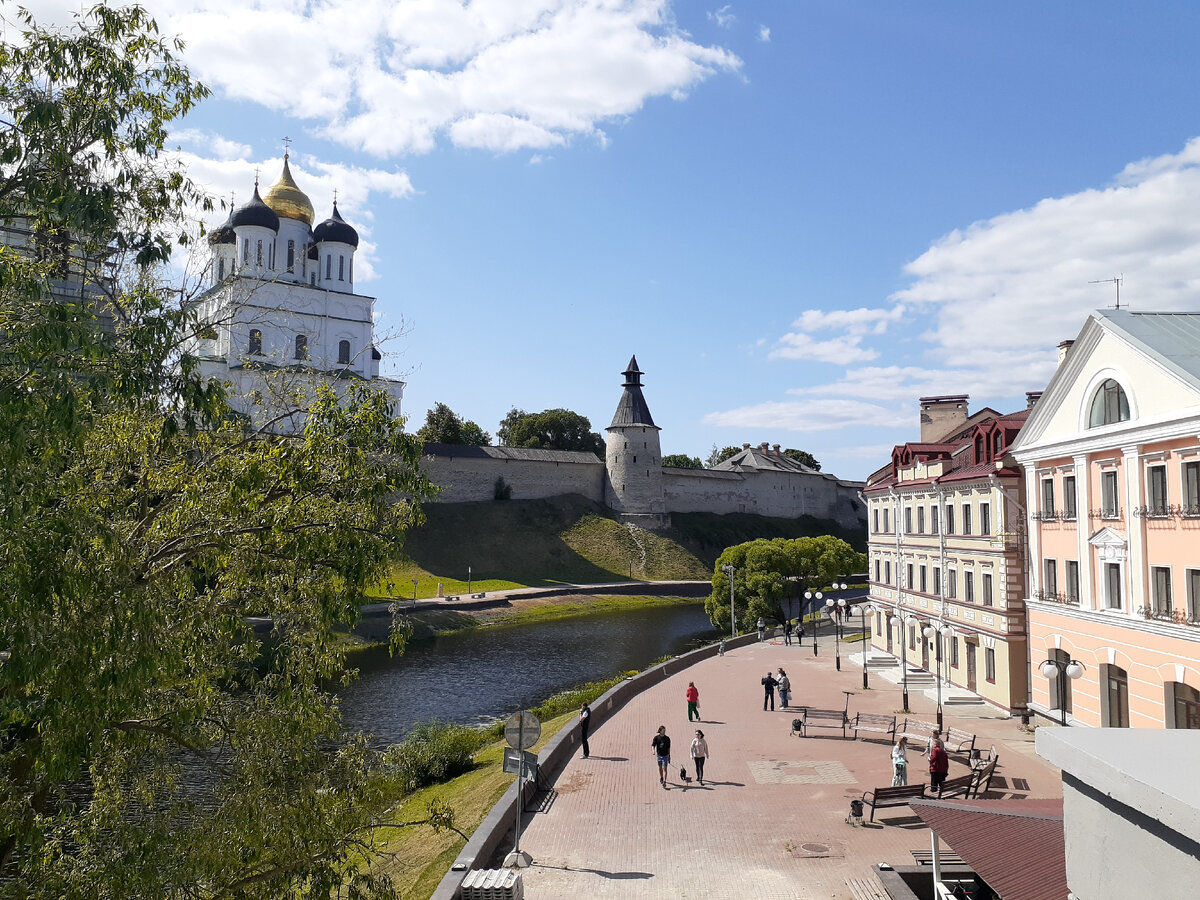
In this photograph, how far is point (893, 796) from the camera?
1408cm

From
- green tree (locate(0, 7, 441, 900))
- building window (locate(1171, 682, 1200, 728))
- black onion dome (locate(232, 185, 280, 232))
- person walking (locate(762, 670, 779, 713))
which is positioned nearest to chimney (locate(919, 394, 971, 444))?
person walking (locate(762, 670, 779, 713))

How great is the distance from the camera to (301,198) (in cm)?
6619

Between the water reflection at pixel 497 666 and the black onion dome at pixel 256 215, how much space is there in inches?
1353

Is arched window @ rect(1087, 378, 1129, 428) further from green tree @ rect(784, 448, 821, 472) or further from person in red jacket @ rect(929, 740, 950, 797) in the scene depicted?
green tree @ rect(784, 448, 821, 472)

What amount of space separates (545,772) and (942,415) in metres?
25.9

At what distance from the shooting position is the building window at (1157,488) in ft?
57.3

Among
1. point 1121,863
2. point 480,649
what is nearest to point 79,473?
point 1121,863

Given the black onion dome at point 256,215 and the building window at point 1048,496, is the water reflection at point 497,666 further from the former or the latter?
the black onion dome at point 256,215

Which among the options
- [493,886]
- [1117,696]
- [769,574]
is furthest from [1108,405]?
[769,574]

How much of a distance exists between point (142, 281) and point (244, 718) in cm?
367

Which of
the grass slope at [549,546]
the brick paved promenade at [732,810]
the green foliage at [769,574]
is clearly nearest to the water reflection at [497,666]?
the green foliage at [769,574]

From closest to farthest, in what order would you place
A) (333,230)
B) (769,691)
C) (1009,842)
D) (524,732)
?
(1009,842)
(524,732)
(769,691)
(333,230)

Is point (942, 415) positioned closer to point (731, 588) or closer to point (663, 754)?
point (731, 588)

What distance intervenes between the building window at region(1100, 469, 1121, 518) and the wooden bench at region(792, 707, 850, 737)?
765 centimetres
